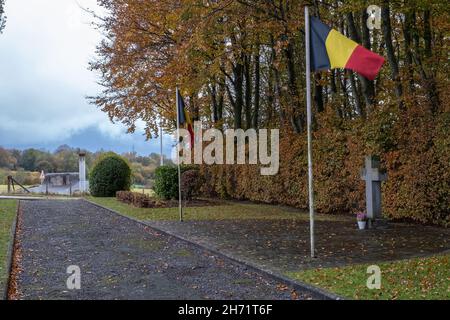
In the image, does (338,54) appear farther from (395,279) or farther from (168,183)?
(168,183)

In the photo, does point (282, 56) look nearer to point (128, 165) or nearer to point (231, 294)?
point (128, 165)

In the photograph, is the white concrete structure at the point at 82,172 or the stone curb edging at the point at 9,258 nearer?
the stone curb edging at the point at 9,258

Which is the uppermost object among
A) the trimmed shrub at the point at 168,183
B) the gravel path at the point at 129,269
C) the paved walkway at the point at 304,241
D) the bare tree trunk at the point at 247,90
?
the bare tree trunk at the point at 247,90

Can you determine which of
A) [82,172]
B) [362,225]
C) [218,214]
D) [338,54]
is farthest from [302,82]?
[82,172]

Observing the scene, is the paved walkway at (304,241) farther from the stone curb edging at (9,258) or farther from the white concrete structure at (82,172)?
the white concrete structure at (82,172)

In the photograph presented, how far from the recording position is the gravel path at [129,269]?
658 cm

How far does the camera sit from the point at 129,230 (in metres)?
13.3

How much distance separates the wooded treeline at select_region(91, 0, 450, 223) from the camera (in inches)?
532

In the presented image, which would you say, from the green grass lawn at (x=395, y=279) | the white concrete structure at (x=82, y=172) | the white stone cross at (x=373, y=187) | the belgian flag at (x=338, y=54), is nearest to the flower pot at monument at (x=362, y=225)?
the white stone cross at (x=373, y=187)

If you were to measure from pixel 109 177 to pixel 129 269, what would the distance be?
2154 cm

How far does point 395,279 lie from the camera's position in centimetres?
680

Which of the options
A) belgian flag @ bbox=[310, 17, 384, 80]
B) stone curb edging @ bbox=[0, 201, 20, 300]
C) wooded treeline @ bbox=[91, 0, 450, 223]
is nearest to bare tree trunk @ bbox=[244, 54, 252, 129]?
wooded treeline @ bbox=[91, 0, 450, 223]

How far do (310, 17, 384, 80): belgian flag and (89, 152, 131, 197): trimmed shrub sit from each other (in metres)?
22.0

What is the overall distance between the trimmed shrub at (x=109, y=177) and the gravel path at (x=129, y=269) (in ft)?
51.4
